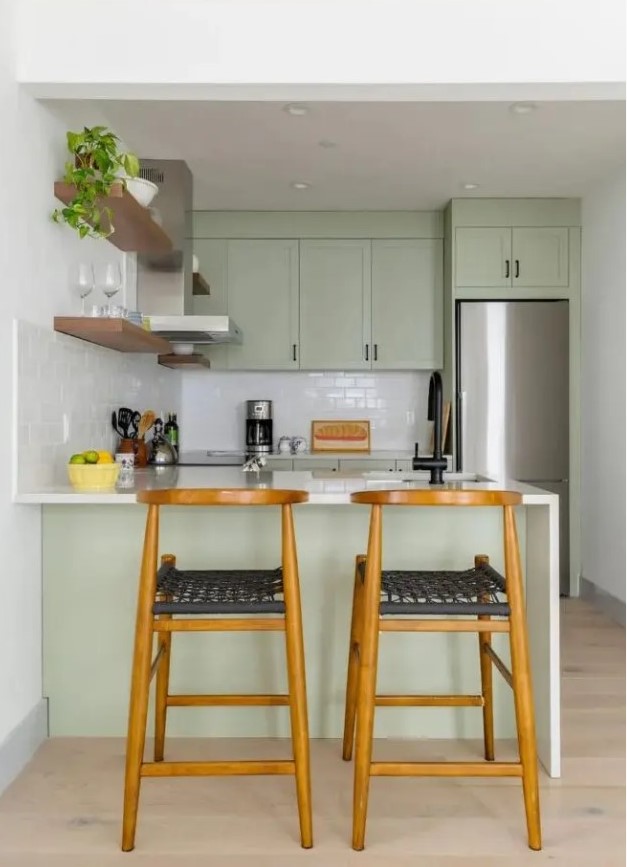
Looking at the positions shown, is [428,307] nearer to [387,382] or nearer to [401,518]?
[387,382]

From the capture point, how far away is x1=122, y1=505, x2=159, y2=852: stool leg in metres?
2.06

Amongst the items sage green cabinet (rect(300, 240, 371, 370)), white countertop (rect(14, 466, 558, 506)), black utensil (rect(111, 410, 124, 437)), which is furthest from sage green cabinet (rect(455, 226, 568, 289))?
black utensil (rect(111, 410, 124, 437))

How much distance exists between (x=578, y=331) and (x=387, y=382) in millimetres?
1304

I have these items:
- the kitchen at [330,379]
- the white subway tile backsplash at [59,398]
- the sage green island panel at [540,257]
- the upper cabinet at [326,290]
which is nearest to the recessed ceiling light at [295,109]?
the kitchen at [330,379]

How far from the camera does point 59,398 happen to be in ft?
9.91

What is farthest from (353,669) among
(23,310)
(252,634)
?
(23,310)

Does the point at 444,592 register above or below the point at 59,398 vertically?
below

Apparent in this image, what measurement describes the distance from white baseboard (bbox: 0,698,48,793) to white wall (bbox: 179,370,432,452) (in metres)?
3.20

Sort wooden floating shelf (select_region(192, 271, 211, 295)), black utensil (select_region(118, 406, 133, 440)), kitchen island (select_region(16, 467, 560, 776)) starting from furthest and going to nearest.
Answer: wooden floating shelf (select_region(192, 271, 211, 295)) → black utensil (select_region(118, 406, 133, 440)) → kitchen island (select_region(16, 467, 560, 776))

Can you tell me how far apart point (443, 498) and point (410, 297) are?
11.5 ft

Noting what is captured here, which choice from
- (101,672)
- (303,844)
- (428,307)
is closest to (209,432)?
(428,307)

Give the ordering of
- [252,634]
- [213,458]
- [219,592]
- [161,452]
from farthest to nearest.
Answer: [213,458] → [161,452] → [252,634] → [219,592]

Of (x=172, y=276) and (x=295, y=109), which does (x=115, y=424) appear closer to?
(x=172, y=276)
